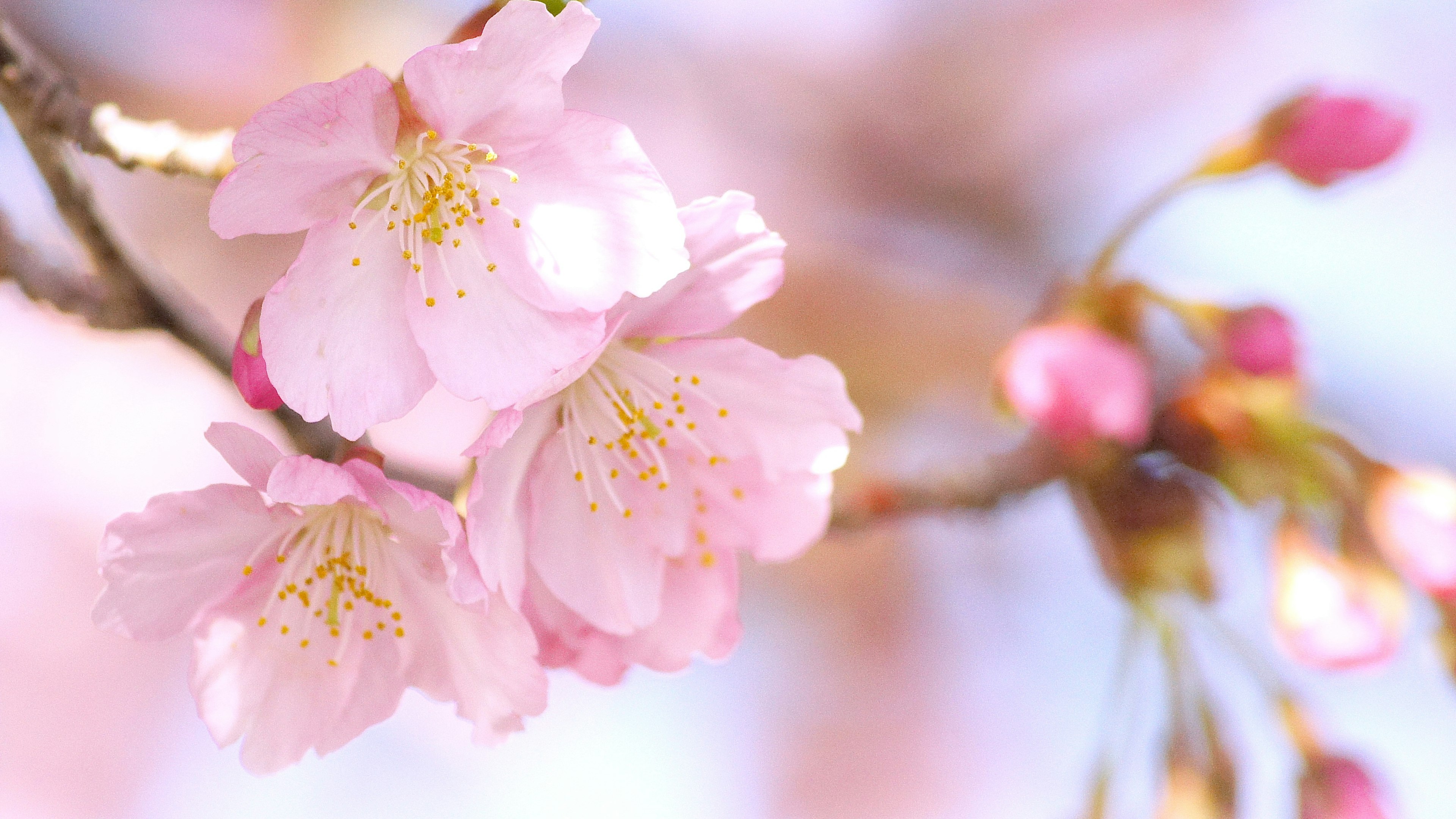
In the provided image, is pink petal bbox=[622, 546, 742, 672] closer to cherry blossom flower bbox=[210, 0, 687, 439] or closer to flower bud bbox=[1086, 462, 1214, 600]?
cherry blossom flower bbox=[210, 0, 687, 439]

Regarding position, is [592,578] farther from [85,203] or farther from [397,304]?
[85,203]

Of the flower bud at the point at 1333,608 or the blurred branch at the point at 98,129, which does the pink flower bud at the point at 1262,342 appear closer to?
the flower bud at the point at 1333,608

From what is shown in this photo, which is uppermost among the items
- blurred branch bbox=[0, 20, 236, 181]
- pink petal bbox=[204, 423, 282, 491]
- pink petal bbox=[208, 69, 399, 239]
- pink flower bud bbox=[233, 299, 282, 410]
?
blurred branch bbox=[0, 20, 236, 181]

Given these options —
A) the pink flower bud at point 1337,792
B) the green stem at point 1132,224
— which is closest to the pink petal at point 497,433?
the green stem at point 1132,224

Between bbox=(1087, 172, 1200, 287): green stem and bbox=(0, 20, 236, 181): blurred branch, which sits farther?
bbox=(1087, 172, 1200, 287): green stem

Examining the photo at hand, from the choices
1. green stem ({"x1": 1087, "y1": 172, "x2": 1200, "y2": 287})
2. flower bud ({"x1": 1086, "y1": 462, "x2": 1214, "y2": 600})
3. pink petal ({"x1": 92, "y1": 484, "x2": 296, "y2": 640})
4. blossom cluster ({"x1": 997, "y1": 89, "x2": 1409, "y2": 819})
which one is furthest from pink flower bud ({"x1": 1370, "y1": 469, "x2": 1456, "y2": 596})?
pink petal ({"x1": 92, "y1": 484, "x2": 296, "y2": 640})

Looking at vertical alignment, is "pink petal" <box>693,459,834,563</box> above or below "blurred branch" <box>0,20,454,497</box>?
below

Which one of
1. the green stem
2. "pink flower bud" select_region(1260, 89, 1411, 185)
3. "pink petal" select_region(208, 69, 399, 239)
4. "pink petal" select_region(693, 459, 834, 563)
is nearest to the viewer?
"pink petal" select_region(208, 69, 399, 239)
